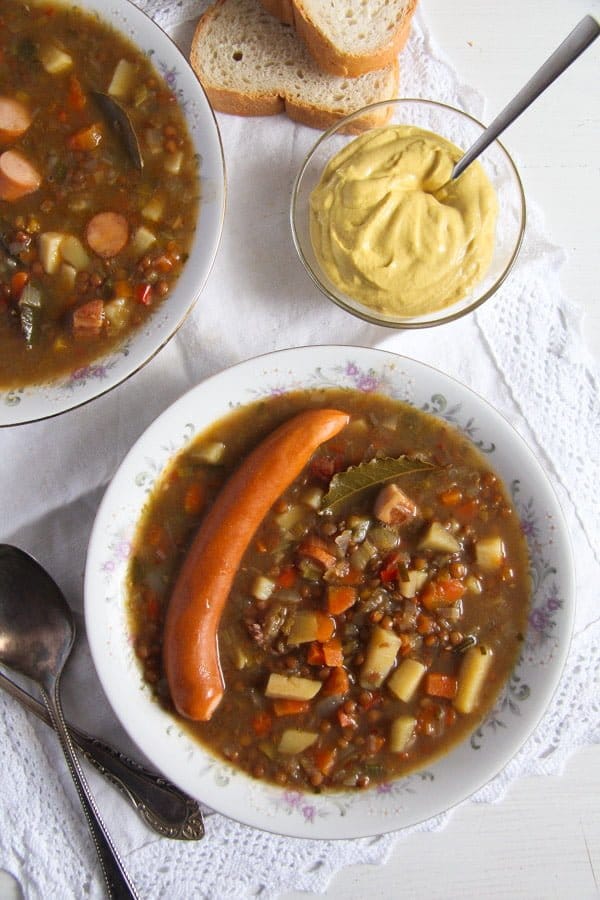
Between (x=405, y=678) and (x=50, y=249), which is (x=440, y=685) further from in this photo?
(x=50, y=249)

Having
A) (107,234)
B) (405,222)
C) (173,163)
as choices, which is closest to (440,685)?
(405,222)

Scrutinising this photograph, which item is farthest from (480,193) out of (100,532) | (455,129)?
(100,532)

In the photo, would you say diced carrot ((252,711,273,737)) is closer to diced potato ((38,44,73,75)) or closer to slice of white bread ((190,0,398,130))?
slice of white bread ((190,0,398,130))

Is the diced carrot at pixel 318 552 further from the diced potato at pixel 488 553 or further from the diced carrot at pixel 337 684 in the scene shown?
the diced potato at pixel 488 553

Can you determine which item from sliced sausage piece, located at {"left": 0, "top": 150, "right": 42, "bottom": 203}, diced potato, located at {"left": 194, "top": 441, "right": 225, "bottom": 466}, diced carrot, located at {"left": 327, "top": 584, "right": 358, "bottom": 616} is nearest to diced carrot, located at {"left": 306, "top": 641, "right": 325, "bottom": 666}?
diced carrot, located at {"left": 327, "top": 584, "right": 358, "bottom": 616}

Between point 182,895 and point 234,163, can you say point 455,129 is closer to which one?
point 234,163

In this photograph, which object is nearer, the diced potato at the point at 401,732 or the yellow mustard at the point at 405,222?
the yellow mustard at the point at 405,222

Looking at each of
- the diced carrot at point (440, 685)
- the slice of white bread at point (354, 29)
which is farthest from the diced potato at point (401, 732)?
the slice of white bread at point (354, 29)
